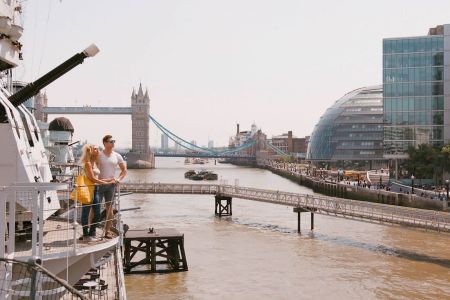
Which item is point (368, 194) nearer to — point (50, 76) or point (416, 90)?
point (416, 90)

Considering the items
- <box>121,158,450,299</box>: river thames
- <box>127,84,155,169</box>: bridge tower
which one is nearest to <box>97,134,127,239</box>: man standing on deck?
<box>121,158,450,299</box>: river thames

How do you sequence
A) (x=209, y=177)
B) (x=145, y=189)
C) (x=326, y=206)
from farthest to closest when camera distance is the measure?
(x=209, y=177)
(x=145, y=189)
(x=326, y=206)

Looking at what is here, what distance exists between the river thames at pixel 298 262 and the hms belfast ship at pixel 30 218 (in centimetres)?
1067

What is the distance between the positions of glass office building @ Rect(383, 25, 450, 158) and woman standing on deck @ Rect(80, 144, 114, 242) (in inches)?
2403

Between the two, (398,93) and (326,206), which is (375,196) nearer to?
(398,93)

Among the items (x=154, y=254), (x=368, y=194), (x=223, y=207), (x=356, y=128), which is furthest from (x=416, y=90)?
(x=356, y=128)

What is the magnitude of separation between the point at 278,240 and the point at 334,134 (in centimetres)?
9247

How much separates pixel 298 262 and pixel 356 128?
96.6 meters

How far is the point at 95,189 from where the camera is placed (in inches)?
365

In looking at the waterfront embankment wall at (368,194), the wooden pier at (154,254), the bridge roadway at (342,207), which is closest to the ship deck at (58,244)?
the wooden pier at (154,254)

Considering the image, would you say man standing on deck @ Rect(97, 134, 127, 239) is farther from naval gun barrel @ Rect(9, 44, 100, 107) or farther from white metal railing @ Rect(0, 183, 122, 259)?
naval gun barrel @ Rect(9, 44, 100, 107)

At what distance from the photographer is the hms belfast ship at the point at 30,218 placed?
706 centimetres

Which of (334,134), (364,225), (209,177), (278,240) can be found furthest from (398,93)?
(334,134)

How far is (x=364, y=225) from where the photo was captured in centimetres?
3850
